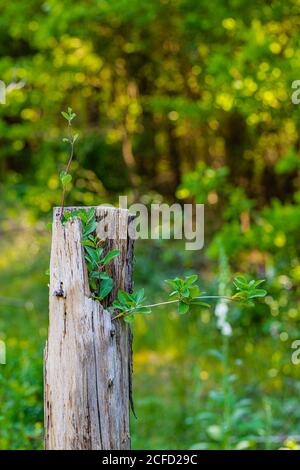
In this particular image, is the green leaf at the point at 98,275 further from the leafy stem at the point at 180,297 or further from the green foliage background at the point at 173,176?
Result: the green foliage background at the point at 173,176

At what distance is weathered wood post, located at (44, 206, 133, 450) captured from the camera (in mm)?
2240

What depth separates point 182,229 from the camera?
25.4 ft

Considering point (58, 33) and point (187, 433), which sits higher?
point (58, 33)

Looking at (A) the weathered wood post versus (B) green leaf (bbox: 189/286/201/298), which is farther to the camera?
(B) green leaf (bbox: 189/286/201/298)

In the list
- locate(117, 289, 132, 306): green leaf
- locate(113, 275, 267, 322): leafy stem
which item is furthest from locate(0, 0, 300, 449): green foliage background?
locate(117, 289, 132, 306): green leaf

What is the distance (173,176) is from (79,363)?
800 cm

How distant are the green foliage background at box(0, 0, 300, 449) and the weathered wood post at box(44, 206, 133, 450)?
164cm

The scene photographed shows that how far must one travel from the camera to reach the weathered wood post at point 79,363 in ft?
7.35

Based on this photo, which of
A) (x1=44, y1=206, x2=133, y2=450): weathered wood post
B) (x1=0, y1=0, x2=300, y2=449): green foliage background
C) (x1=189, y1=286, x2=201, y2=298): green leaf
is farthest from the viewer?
(x1=0, y1=0, x2=300, y2=449): green foliage background

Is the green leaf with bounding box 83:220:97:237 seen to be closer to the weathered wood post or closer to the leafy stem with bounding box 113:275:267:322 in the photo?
the weathered wood post

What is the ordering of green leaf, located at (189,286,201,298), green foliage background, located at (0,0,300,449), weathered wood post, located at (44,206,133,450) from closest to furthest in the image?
weathered wood post, located at (44,206,133,450) → green leaf, located at (189,286,201,298) → green foliage background, located at (0,0,300,449)

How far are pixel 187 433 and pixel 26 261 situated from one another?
4210 millimetres
